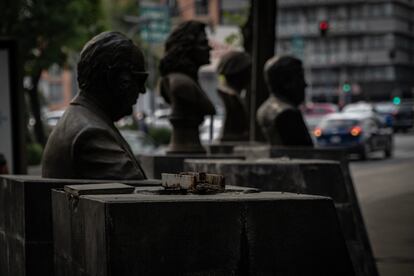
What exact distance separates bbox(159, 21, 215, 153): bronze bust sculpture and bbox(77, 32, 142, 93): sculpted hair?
4.95 metres

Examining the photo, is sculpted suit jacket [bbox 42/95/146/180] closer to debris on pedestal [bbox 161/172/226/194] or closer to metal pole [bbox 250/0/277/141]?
debris on pedestal [bbox 161/172/226/194]

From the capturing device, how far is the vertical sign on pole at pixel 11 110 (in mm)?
13586

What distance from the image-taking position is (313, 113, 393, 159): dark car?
3597cm

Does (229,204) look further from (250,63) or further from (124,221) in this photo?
(250,63)

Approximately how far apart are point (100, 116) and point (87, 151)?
31cm

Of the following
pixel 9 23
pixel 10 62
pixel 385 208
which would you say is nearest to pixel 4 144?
pixel 10 62

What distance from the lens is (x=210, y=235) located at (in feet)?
16.4

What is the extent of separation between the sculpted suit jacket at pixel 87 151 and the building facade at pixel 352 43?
92.3 metres

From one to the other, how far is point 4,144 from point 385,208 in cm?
653

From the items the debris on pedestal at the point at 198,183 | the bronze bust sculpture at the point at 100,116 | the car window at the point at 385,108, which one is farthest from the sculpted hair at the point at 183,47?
the car window at the point at 385,108

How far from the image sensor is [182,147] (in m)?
12.1

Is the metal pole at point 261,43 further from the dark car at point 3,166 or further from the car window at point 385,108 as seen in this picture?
the car window at point 385,108

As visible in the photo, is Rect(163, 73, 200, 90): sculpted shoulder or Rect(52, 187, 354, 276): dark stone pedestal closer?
Rect(52, 187, 354, 276): dark stone pedestal

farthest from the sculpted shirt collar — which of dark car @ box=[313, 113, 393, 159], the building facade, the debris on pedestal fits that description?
the building facade
